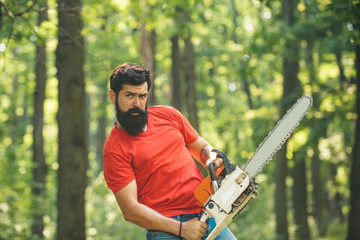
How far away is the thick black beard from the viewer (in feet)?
9.39

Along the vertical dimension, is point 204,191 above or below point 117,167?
below

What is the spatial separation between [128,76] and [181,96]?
12.1 m

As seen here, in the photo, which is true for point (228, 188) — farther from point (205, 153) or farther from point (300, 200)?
point (300, 200)

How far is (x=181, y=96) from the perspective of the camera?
49.2 ft

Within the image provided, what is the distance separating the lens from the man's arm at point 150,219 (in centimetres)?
272

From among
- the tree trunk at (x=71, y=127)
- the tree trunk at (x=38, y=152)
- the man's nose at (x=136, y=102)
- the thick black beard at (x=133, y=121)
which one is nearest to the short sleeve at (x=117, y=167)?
the thick black beard at (x=133, y=121)

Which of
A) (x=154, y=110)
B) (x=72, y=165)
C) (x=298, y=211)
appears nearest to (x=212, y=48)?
(x=298, y=211)

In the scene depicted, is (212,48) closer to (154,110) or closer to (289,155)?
(289,155)

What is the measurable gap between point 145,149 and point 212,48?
718 inches

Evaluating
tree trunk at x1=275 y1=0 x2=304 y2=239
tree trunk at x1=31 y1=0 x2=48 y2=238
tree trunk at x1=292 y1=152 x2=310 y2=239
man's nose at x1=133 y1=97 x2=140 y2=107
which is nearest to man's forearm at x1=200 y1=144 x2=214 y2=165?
man's nose at x1=133 y1=97 x2=140 y2=107

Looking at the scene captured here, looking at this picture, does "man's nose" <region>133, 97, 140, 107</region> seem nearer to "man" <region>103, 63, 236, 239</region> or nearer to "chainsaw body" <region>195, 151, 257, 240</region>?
"man" <region>103, 63, 236, 239</region>

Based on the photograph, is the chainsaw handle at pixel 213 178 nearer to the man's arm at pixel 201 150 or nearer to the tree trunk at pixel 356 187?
the man's arm at pixel 201 150

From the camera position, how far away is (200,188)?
2803 mm

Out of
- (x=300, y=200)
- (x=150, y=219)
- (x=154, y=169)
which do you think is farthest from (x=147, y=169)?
(x=300, y=200)
